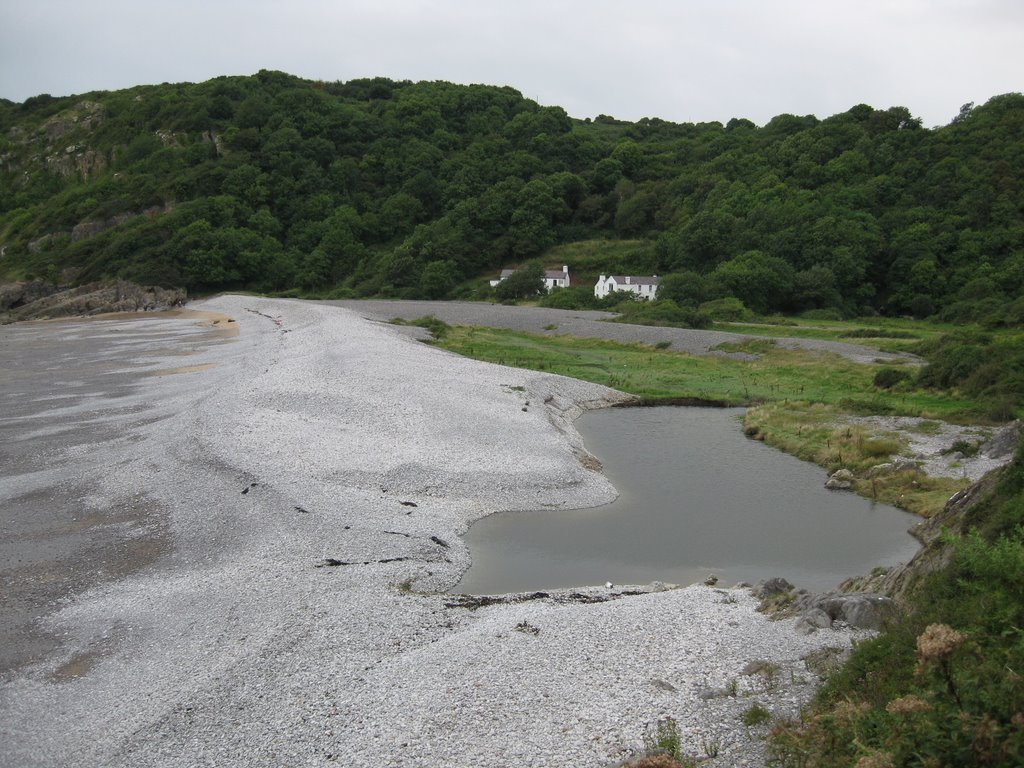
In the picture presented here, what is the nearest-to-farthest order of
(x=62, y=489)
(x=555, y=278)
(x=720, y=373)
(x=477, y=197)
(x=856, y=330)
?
(x=62, y=489) → (x=720, y=373) → (x=856, y=330) → (x=555, y=278) → (x=477, y=197)

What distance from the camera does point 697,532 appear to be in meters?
21.3

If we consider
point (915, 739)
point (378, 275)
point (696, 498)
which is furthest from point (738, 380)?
point (378, 275)

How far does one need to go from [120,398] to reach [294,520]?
20.6 metres

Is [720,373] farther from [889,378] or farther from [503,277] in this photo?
[503,277]

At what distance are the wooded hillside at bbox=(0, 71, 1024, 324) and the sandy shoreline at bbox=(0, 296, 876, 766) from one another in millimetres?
53088

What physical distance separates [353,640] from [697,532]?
11124 mm

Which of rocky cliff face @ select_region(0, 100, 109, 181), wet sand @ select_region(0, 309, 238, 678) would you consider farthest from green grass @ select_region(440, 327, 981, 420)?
rocky cliff face @ select_region(0, 100, 109, 181)

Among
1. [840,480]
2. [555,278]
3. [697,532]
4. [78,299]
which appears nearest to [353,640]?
[697,532]

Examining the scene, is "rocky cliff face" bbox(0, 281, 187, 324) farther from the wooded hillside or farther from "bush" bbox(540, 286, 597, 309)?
"bush" bbox(540, 286, 597, 309)

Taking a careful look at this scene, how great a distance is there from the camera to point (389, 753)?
993 centimetres

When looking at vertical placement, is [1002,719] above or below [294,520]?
above

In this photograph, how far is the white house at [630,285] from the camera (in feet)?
285

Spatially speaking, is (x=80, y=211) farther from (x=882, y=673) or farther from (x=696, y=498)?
(x=882, y=673)

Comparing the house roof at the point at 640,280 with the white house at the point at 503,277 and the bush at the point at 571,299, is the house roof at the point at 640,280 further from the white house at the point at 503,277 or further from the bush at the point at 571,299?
the white house at the point at 503,277
